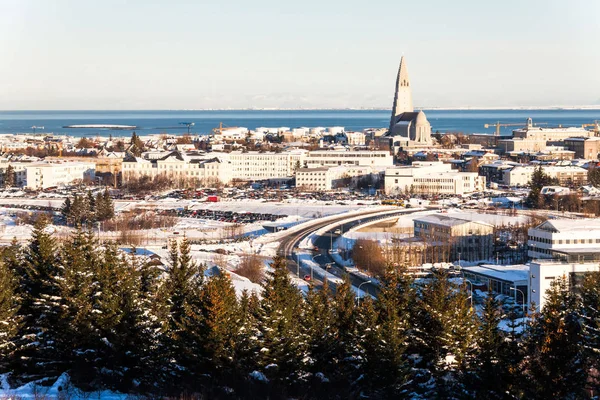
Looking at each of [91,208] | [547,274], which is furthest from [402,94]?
[547,274]

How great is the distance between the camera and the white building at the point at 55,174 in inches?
1359

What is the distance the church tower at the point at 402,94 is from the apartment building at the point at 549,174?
802 inches

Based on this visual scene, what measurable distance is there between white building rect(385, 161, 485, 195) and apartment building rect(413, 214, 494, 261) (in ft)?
37.9

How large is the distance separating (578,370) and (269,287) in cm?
297

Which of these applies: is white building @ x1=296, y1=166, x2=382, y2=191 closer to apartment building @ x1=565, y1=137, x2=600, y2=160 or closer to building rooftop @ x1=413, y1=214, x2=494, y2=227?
building rooftop @ x1=413, y1=214, x2=494, y2=227

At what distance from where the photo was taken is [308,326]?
31.1ft

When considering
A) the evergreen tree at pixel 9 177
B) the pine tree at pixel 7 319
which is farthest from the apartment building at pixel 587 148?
the pine tree at pixel 7 319

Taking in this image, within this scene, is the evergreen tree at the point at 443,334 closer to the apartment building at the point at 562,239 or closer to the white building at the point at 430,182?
the apartment building at the point at 562,239

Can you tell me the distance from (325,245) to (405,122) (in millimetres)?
32685

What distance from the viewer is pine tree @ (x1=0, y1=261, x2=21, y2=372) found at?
9.30m

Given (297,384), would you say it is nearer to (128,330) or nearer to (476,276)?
(128,330)

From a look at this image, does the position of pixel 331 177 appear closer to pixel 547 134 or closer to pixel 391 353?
pixel 547 134

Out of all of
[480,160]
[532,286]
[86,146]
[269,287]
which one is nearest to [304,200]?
[480,160]

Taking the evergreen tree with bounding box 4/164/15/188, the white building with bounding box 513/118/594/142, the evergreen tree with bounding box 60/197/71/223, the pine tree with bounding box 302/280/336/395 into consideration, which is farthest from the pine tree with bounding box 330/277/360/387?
the white building with bounding box 513/118/594/142
